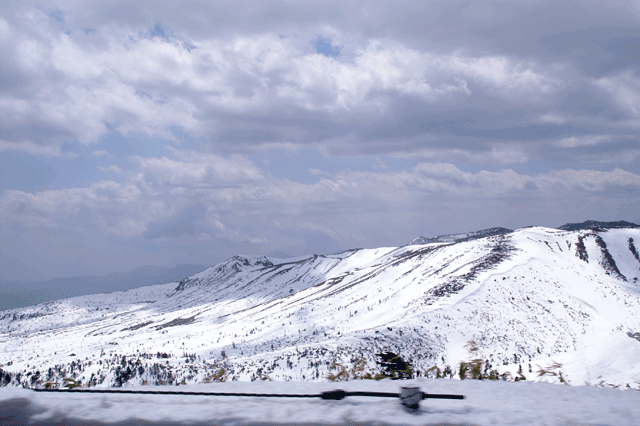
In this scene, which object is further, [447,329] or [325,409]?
[447,329]

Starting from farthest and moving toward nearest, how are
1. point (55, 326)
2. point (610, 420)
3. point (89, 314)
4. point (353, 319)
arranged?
point (89, 314) → point (55, 326) → point (353, 319) → point (610, 420)

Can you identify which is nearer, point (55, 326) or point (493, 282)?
point (493, 282)

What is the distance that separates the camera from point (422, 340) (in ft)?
81.4

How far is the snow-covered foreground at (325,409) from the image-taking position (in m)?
2.94

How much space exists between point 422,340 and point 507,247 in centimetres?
3811

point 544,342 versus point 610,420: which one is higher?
point 610,420

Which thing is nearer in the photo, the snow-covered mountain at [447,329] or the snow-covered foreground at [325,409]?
the snow-covered foreground at [325,409]

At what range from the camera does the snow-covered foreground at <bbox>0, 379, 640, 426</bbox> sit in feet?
9.63

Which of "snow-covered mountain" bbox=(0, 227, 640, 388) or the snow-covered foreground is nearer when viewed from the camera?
the snow-covered foreground

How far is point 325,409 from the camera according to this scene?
321 centimetres

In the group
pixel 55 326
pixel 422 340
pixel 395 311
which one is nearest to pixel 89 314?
pixel 55 326

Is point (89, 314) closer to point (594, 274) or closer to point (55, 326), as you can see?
point (55, 326)

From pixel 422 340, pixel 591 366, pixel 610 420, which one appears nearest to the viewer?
pixel 610 420

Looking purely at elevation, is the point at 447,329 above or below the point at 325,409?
below
